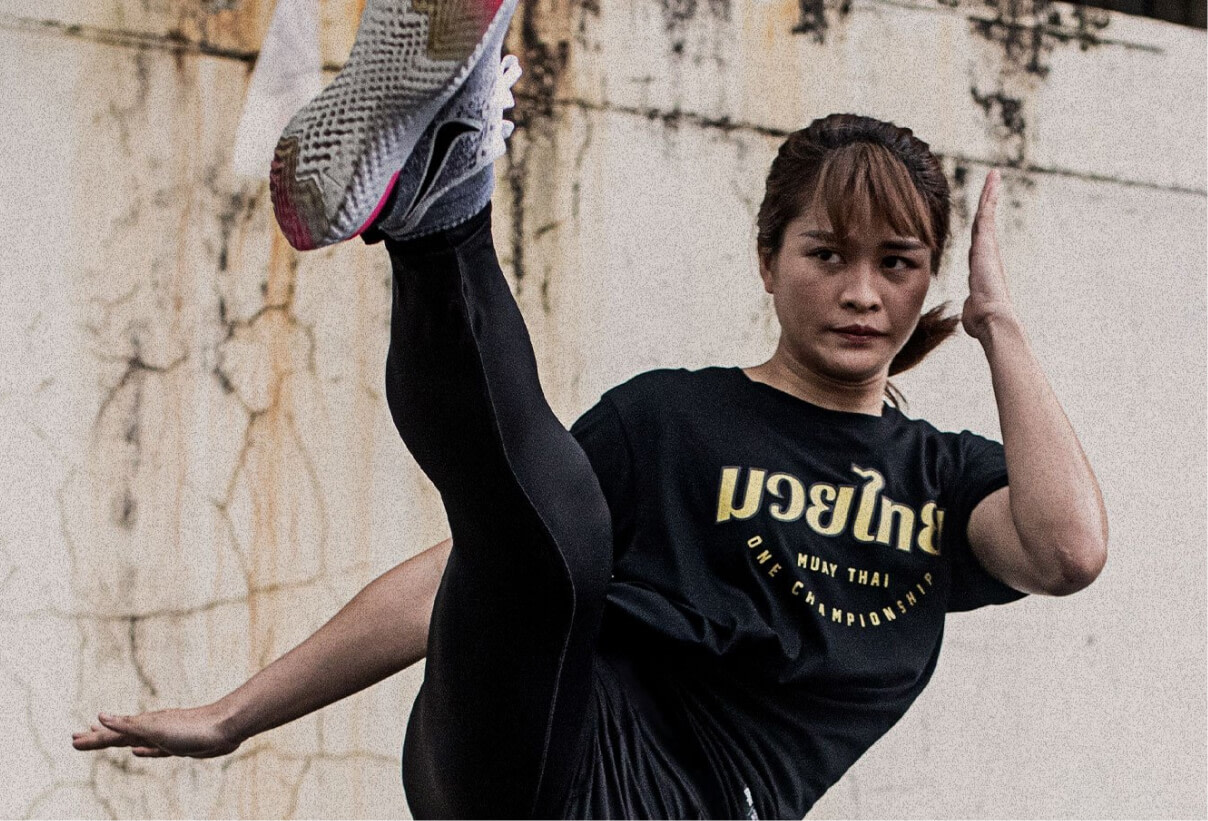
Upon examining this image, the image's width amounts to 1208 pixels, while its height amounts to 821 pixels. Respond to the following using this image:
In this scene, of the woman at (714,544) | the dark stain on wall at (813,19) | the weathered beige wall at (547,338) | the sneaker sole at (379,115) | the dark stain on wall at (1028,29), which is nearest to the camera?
the sneaker sole at (379,115)

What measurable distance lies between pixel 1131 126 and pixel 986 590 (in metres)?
1.49

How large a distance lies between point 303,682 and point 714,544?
482 millimetres

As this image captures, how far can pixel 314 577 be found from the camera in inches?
94.3

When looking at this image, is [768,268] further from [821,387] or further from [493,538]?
Result: [493,538]

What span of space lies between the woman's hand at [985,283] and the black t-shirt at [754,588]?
0.55 ft

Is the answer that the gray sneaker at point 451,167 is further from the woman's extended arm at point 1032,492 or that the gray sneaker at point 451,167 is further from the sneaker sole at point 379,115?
the woman's extended arm at point 1032,492

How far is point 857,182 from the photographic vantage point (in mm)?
1721

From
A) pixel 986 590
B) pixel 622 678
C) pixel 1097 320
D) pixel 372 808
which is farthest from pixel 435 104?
pixel 1097 320

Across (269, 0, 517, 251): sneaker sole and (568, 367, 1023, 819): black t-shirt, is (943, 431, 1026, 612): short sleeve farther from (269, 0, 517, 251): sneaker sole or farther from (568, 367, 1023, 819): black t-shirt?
(269, 0, 517, 251): sneaker sole

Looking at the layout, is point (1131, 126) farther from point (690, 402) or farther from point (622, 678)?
point (622, 678)

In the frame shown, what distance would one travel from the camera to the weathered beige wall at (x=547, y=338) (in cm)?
231

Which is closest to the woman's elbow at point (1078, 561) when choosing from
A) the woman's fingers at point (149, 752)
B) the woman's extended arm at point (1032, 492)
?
the woman's extended arm at point (1032, 492)

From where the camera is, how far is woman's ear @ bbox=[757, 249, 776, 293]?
1.81 meters

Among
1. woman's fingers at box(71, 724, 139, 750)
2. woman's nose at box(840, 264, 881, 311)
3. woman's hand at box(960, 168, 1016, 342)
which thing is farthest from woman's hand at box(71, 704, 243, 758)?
woman's hand at box(960, 168, 1016, 342)
